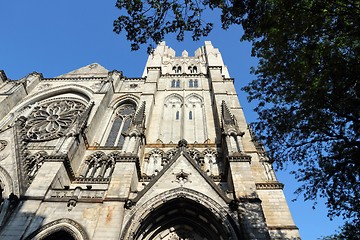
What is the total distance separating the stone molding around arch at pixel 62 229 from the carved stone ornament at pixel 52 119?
864 centimetres

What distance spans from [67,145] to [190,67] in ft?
61.1

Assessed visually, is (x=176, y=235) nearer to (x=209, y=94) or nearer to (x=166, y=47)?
(x=209, y=94)

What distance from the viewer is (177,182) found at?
11297 millimetres

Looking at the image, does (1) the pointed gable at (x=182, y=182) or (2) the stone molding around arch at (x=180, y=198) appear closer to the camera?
(2) the stone molding around arch at (x=180, y=198)

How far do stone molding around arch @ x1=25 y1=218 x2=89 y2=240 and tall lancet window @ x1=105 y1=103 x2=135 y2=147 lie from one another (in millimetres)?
7574

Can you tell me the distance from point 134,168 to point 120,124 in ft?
28.4

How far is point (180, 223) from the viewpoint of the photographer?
11.3 meters

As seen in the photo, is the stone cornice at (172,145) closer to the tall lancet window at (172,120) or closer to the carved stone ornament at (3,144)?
the tall lancet window at (172,120)

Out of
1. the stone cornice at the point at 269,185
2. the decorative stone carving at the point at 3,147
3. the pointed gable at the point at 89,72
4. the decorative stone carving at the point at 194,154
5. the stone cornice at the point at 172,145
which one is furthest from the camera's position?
the pointed gable at the point at 89,72

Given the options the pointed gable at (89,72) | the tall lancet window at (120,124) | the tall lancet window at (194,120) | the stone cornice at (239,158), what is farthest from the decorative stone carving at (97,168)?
the pointed gable at (89,72)

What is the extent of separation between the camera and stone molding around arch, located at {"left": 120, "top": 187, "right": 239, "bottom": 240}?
9.23 meters

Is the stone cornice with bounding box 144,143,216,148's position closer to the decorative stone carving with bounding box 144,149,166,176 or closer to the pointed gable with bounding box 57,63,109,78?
the decorative stone carving with bounding box 144,149,166,176

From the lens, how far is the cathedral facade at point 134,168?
980cm

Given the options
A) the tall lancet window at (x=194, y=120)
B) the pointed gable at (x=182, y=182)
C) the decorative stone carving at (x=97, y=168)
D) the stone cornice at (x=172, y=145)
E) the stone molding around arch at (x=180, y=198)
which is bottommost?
the stone molding around arch at (x=180, y=198)
